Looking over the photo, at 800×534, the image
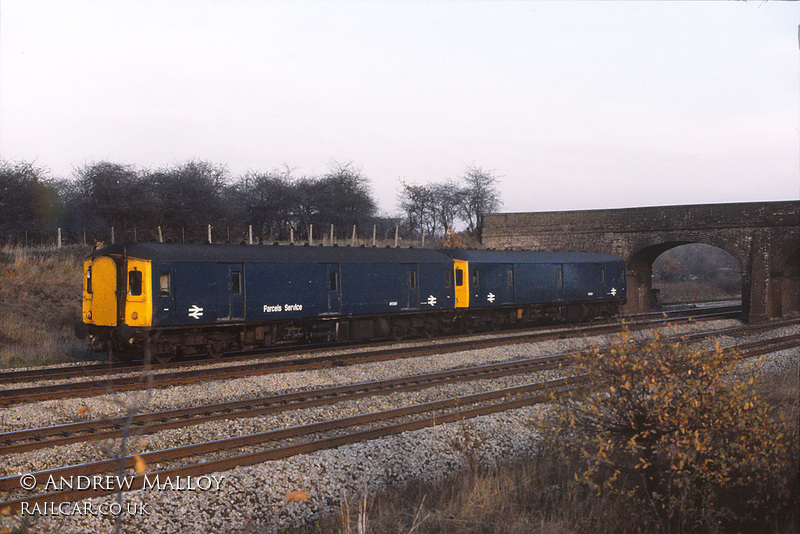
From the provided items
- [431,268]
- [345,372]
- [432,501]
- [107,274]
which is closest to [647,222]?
[431,268]

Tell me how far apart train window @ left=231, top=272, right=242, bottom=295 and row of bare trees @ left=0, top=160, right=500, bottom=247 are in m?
A: 3.66

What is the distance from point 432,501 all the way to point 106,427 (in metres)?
5.05

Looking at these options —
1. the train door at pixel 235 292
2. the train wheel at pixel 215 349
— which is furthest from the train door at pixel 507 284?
the train wheel at pixel 215 349

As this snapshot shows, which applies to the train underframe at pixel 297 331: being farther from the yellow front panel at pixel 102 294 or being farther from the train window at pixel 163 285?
the train window at pixel 163 285

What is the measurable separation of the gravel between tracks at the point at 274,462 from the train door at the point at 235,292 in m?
3.15

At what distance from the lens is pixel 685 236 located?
31.9 meters

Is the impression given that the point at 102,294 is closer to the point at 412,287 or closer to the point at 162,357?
the point at 162,357

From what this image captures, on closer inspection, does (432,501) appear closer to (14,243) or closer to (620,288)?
(620,288)

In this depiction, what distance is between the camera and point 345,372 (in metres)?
13.8

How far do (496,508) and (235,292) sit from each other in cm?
1040

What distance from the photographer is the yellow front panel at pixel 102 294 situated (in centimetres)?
1452

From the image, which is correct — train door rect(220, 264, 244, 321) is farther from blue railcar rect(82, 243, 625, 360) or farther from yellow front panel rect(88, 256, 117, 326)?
yellow front panel rect(88, 256, 117, 326)

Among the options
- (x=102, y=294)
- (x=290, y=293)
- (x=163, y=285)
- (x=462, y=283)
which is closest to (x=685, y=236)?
(x=462, y=283)

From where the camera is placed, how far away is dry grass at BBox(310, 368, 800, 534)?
6309 millimetres
